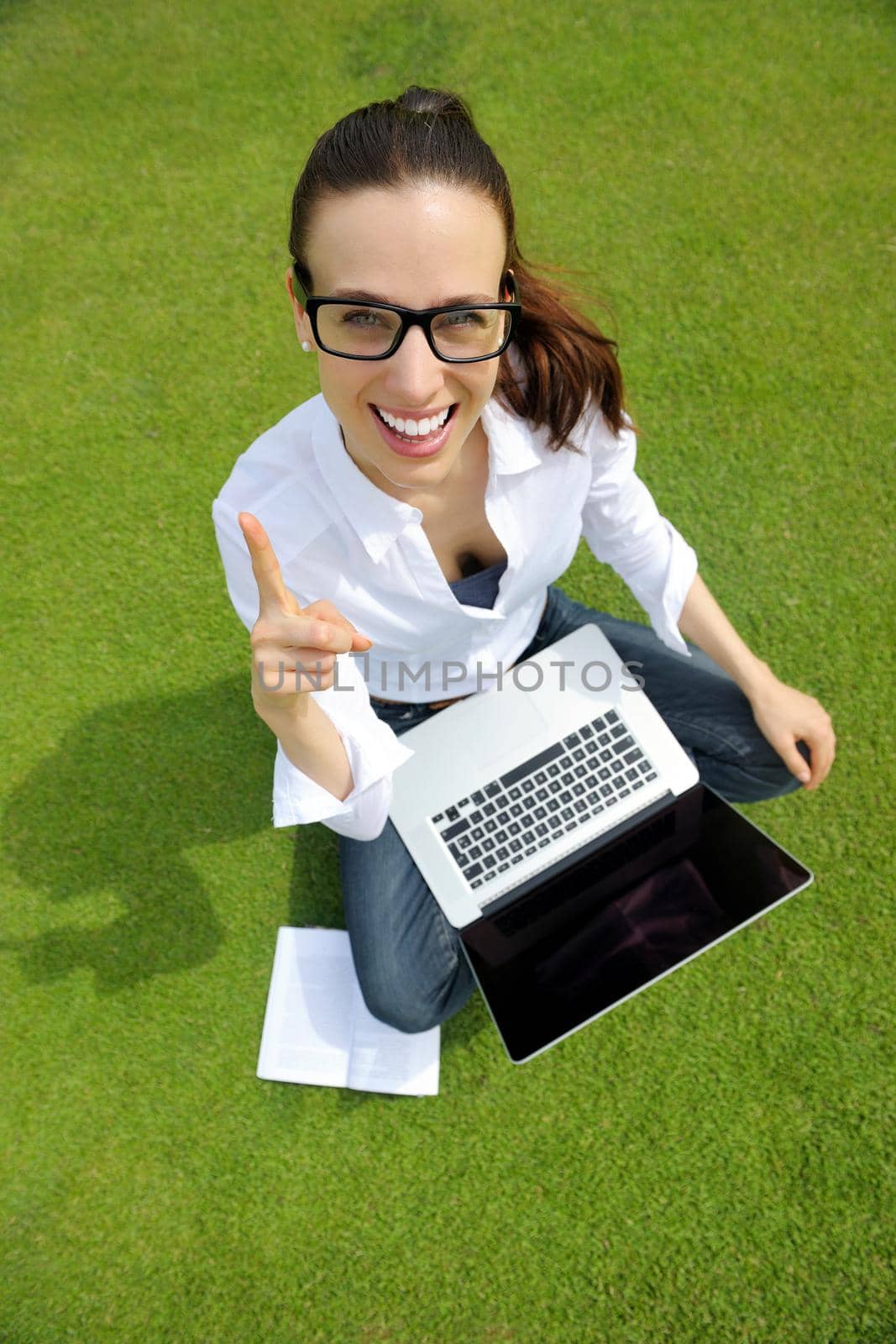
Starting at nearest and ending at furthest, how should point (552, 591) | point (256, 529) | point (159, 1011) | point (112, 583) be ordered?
point (256, 529) → point (552, 591) → point (159, 1011) → point (112, 583)

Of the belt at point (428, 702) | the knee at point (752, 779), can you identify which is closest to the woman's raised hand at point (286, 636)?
the belt at point (428, 702)

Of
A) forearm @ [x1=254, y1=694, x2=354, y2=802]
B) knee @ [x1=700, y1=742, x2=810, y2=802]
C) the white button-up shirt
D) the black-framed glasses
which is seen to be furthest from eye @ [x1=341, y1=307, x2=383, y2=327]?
knee @ [x1=700, y1=742, x2=810, y2=802]

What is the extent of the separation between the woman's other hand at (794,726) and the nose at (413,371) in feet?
2.92

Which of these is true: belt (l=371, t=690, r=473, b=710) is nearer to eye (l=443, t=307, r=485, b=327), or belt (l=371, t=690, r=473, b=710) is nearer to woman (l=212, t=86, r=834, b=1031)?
woman (l=212, t=86, r=834, b=1031)

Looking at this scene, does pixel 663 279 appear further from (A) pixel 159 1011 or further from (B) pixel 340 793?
(A) pixel 159 1011

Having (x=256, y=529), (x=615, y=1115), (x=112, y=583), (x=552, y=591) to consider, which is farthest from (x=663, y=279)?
(x=615, y=1115)

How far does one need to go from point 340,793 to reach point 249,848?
2.62 feet

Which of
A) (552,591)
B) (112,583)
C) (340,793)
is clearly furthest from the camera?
(112,583)

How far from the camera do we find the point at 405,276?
37.8 inches

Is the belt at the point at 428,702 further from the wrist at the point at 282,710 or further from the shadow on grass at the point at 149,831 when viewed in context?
the shadow on grass at the point at 149,831

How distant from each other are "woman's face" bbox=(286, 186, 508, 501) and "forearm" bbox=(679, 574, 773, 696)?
0.66 meters

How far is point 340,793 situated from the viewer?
4.27 feet

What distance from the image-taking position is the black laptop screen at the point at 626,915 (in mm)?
1531

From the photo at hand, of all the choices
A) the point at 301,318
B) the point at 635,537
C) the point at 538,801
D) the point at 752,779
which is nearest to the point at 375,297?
the point at 301,318
